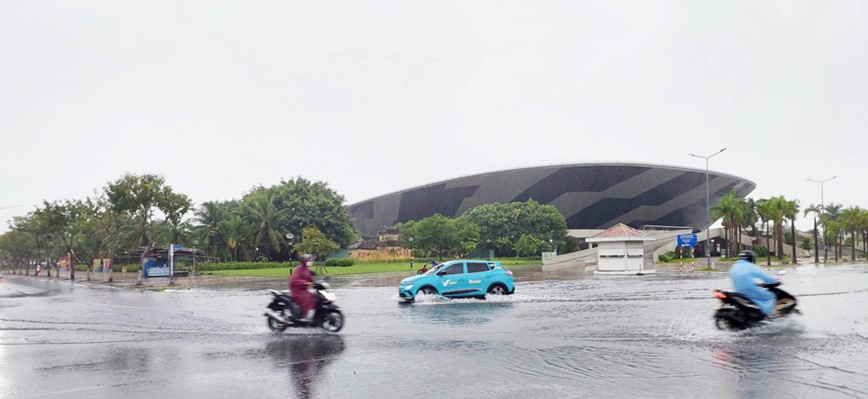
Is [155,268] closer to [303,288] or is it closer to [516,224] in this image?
[303,288]

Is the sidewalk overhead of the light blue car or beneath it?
beneath

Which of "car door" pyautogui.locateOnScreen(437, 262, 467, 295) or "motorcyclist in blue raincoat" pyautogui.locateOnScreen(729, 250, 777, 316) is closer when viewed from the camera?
"motorcyclist in blue raincoat" pyautogui.locateOnScreen(729, 250, 777, 316)

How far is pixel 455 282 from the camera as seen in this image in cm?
2022

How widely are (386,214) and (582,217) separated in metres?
38.6

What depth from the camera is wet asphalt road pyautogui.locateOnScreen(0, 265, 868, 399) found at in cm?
744

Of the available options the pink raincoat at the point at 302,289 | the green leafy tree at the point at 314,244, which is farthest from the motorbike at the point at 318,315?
the green leafy tree at the point at 314,244

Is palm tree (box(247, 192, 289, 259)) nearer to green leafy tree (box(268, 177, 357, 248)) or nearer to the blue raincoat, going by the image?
green leafy tree (box(268, 177, 357, 248))

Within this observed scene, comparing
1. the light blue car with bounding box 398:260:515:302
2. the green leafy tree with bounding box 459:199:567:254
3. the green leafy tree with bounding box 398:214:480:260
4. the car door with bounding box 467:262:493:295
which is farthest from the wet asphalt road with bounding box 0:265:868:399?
the green leafy tree with bounding box 459:199:567:254

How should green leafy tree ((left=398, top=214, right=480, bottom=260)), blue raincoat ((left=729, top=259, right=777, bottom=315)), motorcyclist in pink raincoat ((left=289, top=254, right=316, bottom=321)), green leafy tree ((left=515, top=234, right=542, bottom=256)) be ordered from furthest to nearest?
green leafy tree ((left=515, top=234, right=542, bottom=256))
green leafy tree ((left=398, top=214, right=480, bottom=260))
motorcyclist in pink raincoat ((left=289, top=254, right=316, bottom=321))
blue raincoat ((left=729, top=259, right=777, bottom=315))

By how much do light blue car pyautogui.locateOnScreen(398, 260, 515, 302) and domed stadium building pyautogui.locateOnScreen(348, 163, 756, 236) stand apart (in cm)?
7683

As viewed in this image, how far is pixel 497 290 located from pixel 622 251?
2073 cm

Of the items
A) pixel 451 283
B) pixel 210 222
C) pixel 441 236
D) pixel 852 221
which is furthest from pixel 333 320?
pixel 852 221

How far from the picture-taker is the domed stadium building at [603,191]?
9687cm

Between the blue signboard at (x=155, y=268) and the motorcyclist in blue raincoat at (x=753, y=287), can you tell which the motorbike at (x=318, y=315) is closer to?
the motorcyclist in blue raincoat at (x=753, y=287)
